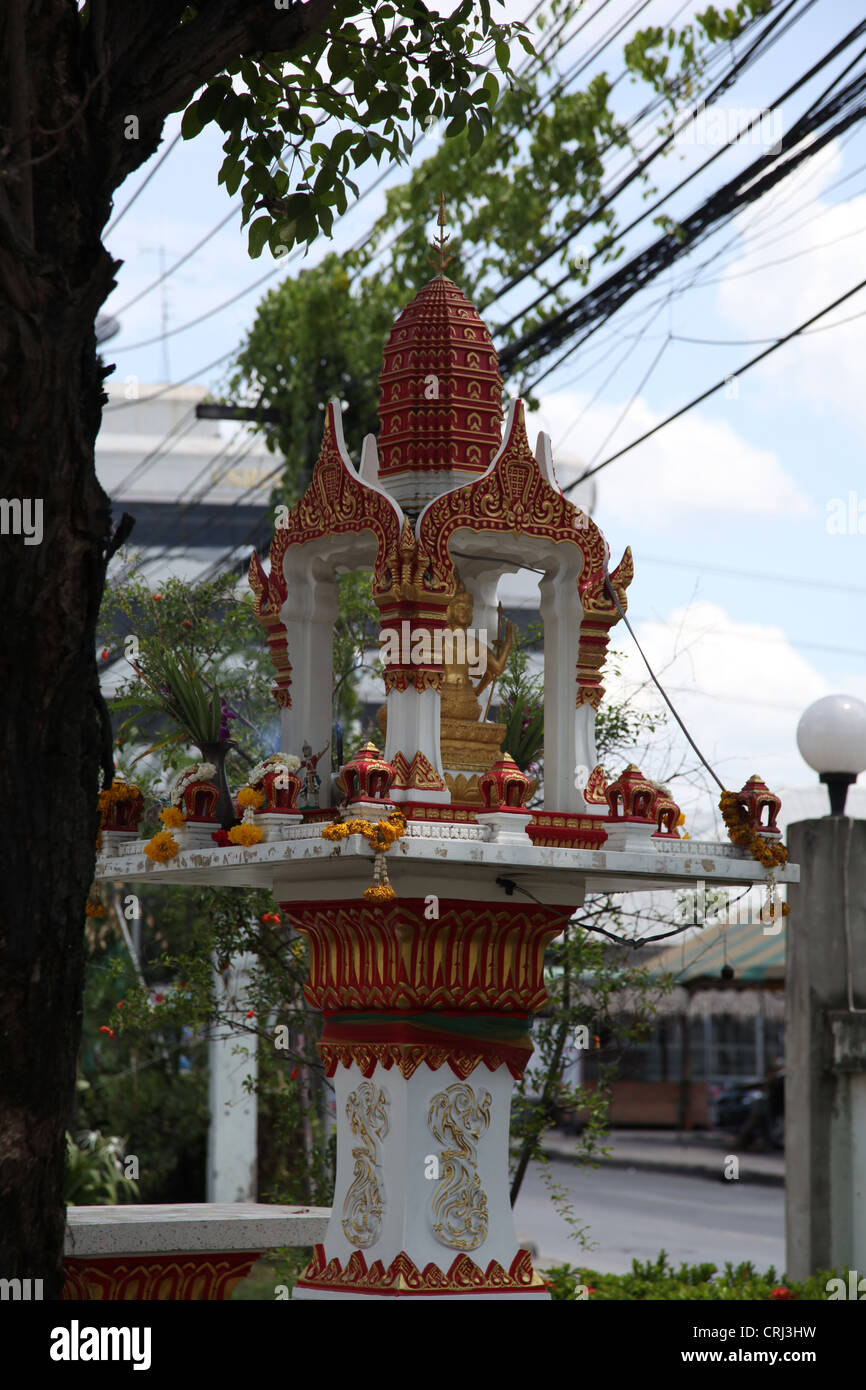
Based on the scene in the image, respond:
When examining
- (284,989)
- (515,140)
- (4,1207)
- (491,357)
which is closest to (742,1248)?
(284,989)

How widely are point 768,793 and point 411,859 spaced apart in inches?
73.9

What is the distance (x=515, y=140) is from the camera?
1452cm

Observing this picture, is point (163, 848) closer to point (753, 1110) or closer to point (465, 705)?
point (465, 705)

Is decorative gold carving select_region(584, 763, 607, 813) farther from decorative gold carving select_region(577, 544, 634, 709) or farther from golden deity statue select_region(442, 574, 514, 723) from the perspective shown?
golden deity statue select_region(442, 574, 514, 723)

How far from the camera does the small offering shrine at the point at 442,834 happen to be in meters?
7.40

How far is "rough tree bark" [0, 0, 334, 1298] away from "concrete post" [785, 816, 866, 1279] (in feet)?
21.7

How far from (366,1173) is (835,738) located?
411cm

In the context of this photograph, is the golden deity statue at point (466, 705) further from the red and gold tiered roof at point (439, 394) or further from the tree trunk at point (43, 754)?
the tree trunk at point (43, 754)

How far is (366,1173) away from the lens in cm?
767

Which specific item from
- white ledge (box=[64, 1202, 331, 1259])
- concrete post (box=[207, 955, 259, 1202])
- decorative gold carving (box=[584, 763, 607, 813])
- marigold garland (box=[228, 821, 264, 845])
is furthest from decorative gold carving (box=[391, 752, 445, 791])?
concrete post (box=[207, 955, 259, 1202])

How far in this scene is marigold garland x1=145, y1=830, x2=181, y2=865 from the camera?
786cm

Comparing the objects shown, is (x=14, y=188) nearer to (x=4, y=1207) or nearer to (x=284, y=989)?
(x=4, y=1207)

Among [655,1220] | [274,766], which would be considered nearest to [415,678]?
[274,766]

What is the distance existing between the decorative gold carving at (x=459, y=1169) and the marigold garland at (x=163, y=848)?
158 centimetres
